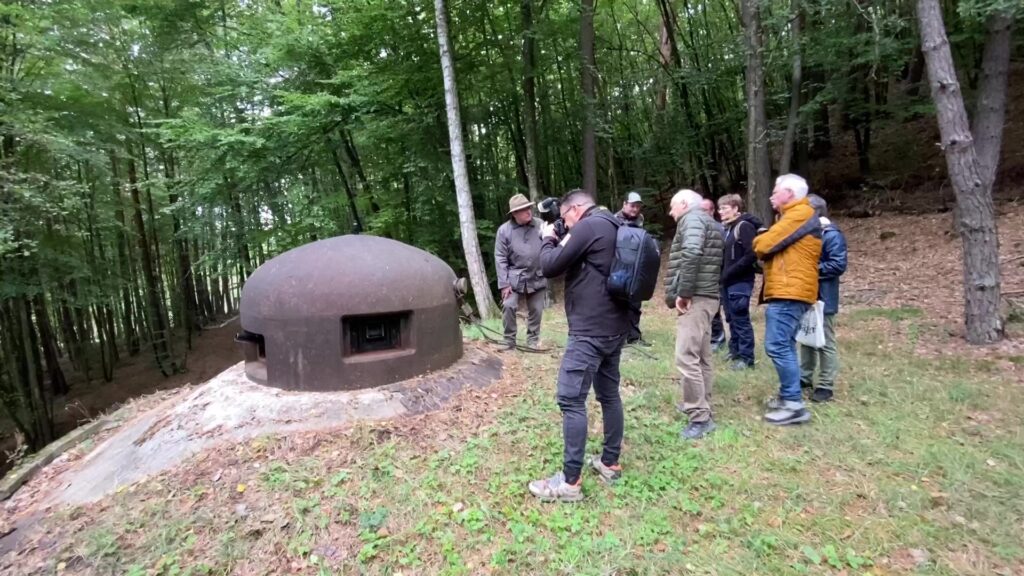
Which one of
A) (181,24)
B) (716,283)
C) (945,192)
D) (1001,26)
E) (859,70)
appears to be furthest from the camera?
(181,24)

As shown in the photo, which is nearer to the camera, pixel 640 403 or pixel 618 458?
pixel 618 458

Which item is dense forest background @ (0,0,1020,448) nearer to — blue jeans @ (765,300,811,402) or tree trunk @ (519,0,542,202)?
tree trunk @ (519,0,542,202)

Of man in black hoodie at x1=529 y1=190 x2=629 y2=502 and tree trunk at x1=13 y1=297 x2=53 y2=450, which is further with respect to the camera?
tree trunk at x1=13 y1=297 x2=53 y2=450

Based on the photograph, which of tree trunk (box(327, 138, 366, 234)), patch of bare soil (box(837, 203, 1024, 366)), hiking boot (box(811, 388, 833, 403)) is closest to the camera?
hiking boot (box(811, 388, 833, 403))

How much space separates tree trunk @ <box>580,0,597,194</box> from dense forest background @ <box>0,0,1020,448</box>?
7cm

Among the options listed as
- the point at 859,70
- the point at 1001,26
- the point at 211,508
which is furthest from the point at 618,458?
the point at 859,70

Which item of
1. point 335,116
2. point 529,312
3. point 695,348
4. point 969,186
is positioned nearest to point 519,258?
point 529,312

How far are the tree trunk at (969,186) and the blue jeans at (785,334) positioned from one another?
3.13 m

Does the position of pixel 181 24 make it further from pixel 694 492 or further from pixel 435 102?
pixel 694 492

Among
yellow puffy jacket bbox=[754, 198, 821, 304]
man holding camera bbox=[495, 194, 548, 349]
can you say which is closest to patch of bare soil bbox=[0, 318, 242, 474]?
man holding camera bbox=[495, 194, 548, 349]

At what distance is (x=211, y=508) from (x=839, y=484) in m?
4.27

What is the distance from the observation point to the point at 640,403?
15.5ft

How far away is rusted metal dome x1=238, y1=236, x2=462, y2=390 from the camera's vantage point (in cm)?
481

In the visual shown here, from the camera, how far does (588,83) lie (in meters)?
11.5
